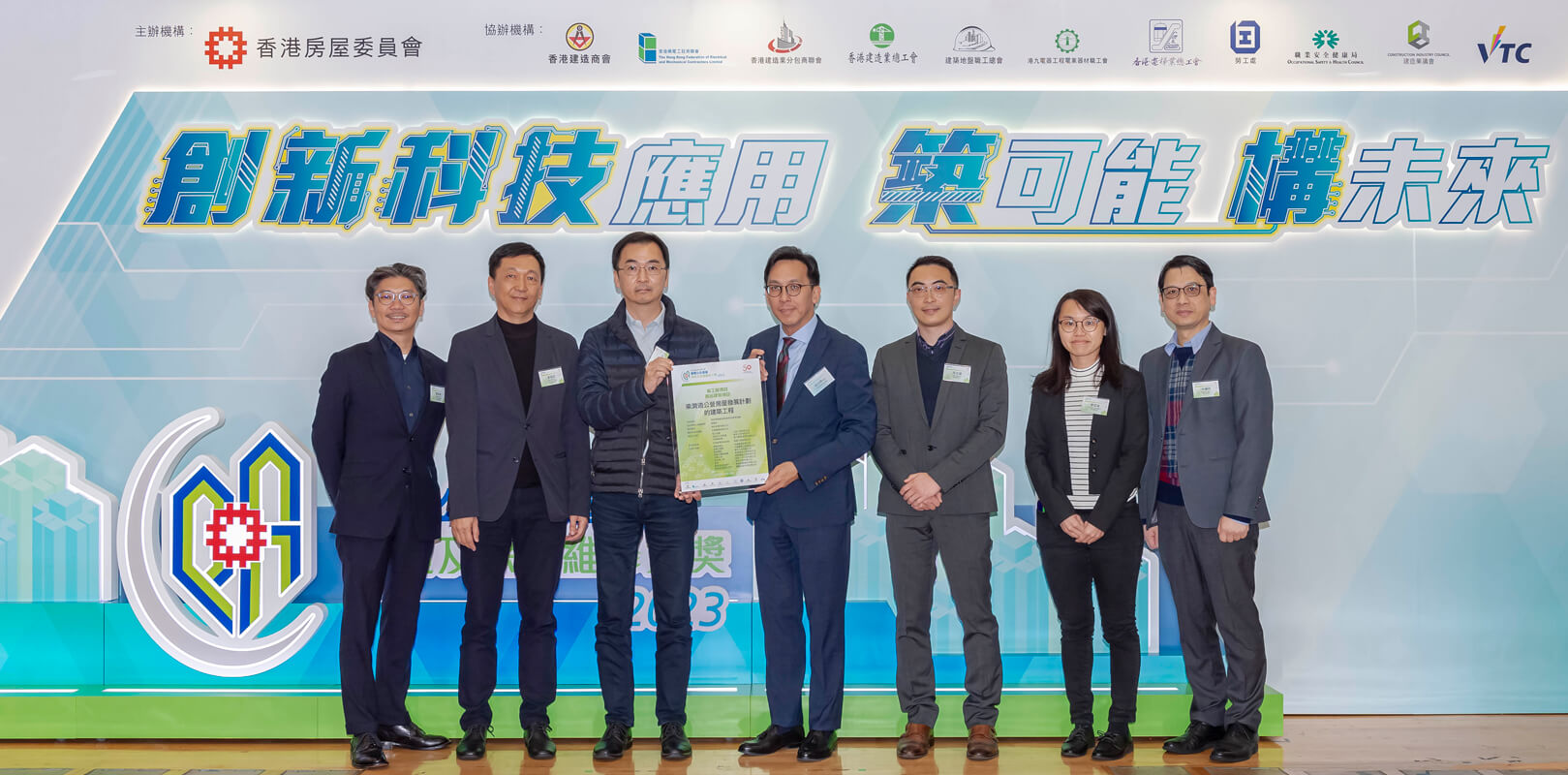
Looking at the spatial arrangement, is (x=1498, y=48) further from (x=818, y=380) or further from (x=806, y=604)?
(x=806, y=604)

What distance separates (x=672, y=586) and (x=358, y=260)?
192cm

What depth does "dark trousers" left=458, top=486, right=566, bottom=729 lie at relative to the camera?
3375 millimetres

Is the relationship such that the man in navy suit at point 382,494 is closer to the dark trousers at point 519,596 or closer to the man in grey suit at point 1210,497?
the dark trousers at point 519,596

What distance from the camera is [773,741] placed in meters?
3.44

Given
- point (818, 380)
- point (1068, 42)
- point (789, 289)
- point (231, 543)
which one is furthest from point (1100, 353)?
point (231, 543)

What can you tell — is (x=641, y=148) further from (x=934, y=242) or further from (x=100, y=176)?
(x=100, y=176)

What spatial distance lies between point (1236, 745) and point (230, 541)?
12.1 ft

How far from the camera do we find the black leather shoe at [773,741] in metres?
3.43

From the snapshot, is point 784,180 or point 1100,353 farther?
point 784,180

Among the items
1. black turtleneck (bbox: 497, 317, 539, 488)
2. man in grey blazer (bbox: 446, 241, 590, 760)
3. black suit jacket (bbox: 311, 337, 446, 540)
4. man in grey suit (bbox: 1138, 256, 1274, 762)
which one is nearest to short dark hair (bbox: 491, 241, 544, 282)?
man in grey blazer (bbox: 446, 241, 590, 760)

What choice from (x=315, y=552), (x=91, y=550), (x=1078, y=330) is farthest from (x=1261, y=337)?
(x=91, y=550)

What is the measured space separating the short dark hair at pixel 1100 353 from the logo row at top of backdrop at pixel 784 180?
0.71 m

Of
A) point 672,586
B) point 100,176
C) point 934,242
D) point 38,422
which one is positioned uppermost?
point 100,176

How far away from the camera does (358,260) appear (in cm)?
409
